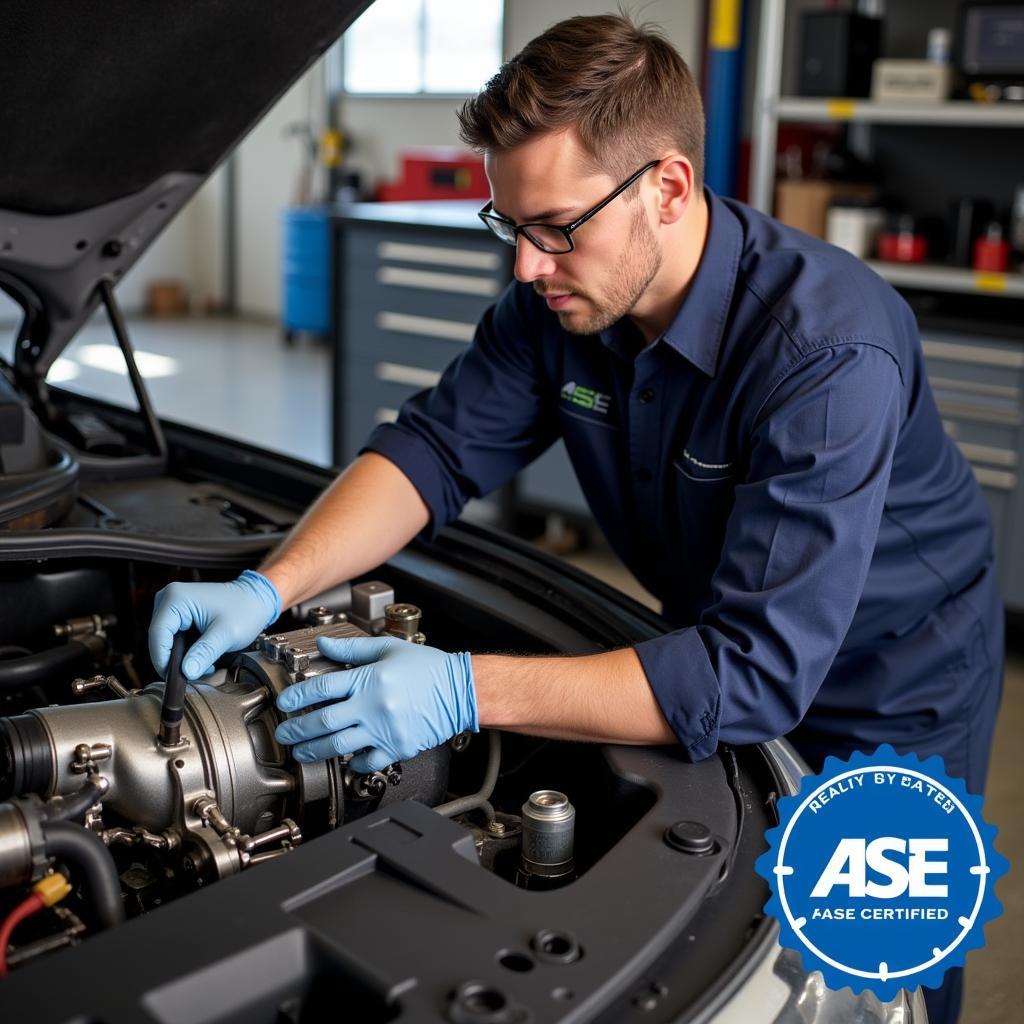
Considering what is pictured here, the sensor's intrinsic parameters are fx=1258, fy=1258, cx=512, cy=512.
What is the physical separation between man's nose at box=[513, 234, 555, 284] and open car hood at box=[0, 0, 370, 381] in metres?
0.33

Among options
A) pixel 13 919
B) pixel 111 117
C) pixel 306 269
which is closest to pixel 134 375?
pixel 111 117

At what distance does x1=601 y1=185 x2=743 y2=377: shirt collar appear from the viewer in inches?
52.9

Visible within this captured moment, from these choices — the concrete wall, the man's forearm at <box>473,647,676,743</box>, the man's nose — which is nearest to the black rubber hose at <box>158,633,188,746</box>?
the man's forearm at <box>473,647,676,743</box>

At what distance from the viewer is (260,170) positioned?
308 inches

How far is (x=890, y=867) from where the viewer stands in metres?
Answer: 0.91

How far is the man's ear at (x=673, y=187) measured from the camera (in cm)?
130

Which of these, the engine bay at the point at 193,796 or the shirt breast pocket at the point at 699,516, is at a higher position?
the shirt breast pocket at the point at 699,516

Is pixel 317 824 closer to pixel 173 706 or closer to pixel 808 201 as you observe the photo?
pixel 173 706

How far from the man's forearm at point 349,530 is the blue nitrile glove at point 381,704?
25 cm

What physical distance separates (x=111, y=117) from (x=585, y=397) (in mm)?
619

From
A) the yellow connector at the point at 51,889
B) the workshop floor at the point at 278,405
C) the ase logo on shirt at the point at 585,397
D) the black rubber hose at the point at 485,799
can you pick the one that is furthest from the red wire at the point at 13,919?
the workshop floor at the point at 278,405

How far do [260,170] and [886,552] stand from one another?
23.0 feet

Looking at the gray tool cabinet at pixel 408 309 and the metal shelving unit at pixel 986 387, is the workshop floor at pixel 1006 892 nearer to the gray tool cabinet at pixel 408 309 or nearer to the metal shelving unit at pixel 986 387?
the metal shelving unit at pixel 986 387

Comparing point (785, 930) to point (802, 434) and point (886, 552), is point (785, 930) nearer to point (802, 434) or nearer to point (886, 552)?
point (802, 434)
